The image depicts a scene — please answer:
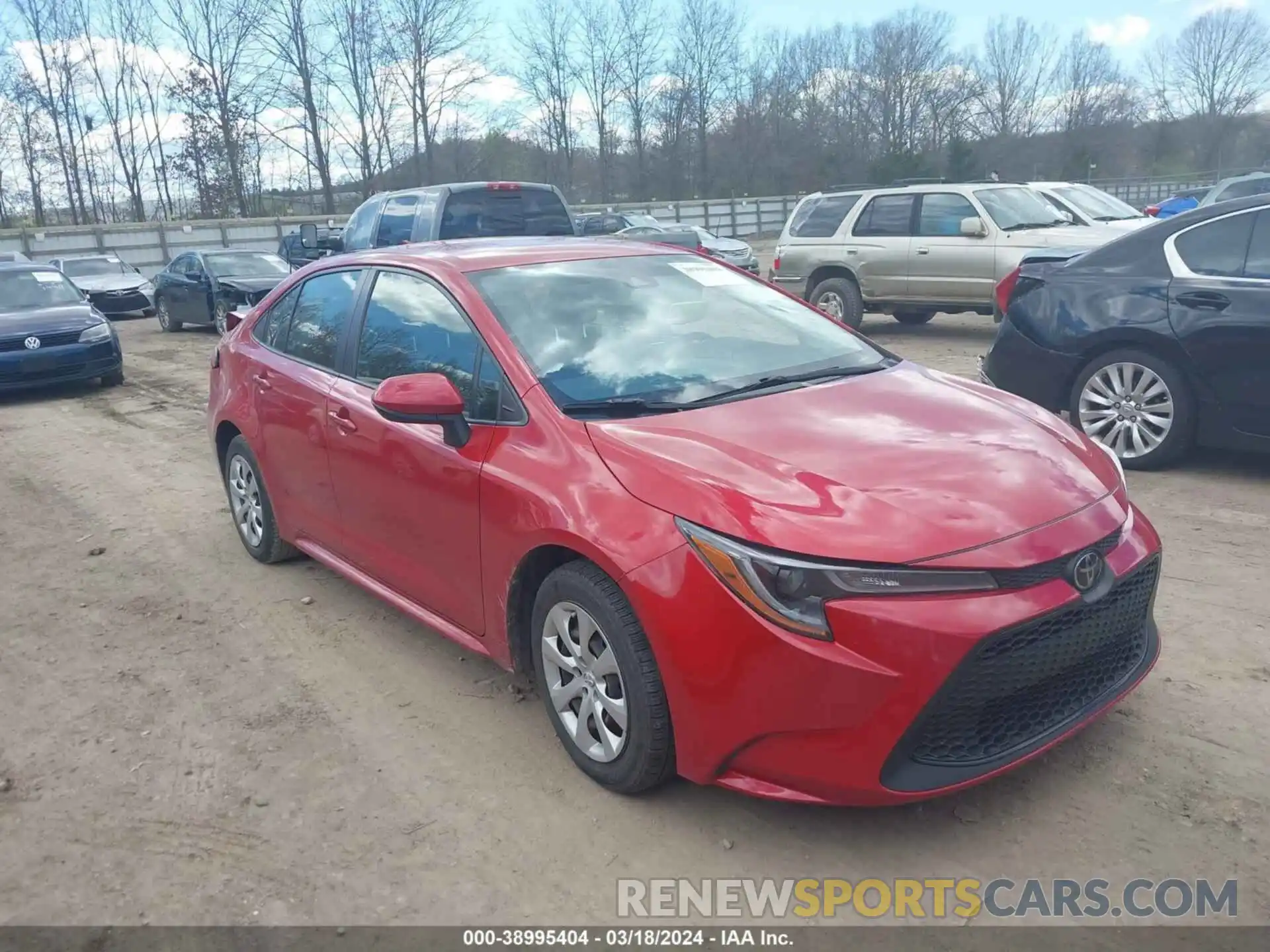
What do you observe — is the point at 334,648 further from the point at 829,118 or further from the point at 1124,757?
the point at 829,118

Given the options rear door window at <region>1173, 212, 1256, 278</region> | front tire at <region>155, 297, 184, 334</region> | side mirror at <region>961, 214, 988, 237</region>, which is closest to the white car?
side mirror at <region>961, 214, 988, 237</region>

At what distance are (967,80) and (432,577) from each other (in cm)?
6841

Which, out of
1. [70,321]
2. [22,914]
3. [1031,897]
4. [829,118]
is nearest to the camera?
[1031,897]

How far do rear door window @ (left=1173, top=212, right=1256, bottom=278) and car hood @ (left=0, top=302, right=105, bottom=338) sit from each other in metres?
11.0

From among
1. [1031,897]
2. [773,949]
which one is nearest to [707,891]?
[773,949]

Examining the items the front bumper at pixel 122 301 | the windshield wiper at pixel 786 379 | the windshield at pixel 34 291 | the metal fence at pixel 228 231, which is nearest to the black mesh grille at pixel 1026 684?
the windshield wiper at pixel 786 379

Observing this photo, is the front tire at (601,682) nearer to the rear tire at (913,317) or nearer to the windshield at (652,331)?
the windshield at (652,331)

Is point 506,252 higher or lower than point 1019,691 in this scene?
higher

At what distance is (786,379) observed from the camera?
12.1ft

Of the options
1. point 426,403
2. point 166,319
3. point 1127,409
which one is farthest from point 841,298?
point 166,319

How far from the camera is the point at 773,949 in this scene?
2537 mm

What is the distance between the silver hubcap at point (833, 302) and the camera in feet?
42.0

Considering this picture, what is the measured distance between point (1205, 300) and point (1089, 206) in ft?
25.1

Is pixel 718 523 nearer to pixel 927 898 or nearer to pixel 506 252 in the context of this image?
pixel 927 898
